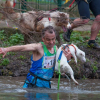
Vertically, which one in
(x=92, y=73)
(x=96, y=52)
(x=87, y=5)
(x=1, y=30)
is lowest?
(x=92, y=73)

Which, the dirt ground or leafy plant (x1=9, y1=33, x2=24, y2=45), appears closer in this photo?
the dirt ground

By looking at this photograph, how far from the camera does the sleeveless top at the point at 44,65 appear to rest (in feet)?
14.2

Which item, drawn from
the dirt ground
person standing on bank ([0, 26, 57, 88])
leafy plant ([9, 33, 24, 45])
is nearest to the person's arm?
person standing on bank ([0, 26, 57, 88])

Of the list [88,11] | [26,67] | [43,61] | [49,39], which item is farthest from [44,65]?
[88,11]

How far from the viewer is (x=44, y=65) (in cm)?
434

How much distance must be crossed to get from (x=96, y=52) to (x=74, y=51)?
115 inches

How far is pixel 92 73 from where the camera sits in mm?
6387

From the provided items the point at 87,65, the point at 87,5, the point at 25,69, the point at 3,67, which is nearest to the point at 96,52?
the point at 87,65

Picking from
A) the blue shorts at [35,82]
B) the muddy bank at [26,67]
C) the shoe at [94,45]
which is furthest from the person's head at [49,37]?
the shoe at [94,45]

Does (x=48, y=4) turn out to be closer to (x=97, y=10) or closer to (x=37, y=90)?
(x=97, y=10)

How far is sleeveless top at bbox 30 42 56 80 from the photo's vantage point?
4332mm

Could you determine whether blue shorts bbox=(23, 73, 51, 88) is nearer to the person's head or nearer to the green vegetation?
the person's head

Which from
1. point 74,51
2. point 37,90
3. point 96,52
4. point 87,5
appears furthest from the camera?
point 96,52

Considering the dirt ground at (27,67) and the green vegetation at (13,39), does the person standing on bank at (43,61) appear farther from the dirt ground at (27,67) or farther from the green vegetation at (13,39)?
the green vegetation at (13,39)
